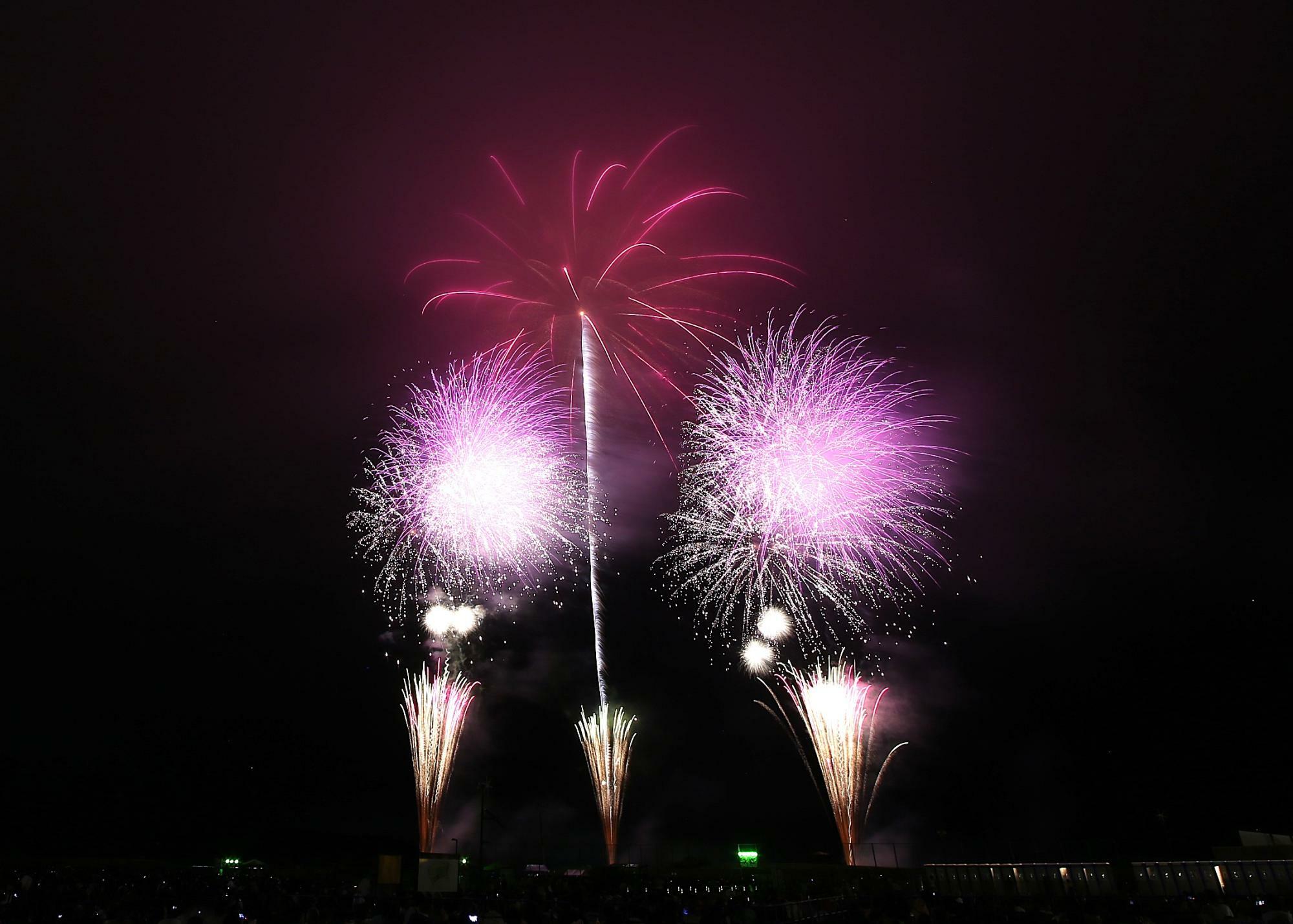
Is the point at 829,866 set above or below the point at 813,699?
below

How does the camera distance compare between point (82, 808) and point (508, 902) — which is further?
point (82, 808)

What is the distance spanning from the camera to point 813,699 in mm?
26828

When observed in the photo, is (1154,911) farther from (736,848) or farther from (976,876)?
(736,848)

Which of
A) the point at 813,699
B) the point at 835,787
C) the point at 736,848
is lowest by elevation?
the point at 736,848

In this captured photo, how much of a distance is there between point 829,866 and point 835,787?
7.21 m

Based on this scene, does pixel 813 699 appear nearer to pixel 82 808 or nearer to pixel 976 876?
pixel 976 876

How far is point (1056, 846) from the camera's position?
35.0 metres

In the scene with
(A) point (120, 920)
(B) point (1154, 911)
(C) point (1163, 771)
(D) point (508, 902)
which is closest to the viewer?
(A) point (120, 920)

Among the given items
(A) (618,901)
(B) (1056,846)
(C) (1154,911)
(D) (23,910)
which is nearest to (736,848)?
(B) (1056,846)

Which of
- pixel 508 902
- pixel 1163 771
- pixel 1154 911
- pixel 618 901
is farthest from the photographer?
pixel 1163 771

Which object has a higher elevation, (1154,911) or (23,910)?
(23,910)

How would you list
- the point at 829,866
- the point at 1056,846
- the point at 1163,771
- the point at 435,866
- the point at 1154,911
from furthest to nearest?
the point at 1163,771
the point at 1056,846
the point at 829,866
the point at 435,866
the point at 1154,911

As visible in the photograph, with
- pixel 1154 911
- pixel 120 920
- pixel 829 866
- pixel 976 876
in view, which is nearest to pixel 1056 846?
pixel 976 876

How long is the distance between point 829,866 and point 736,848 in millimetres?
15394
